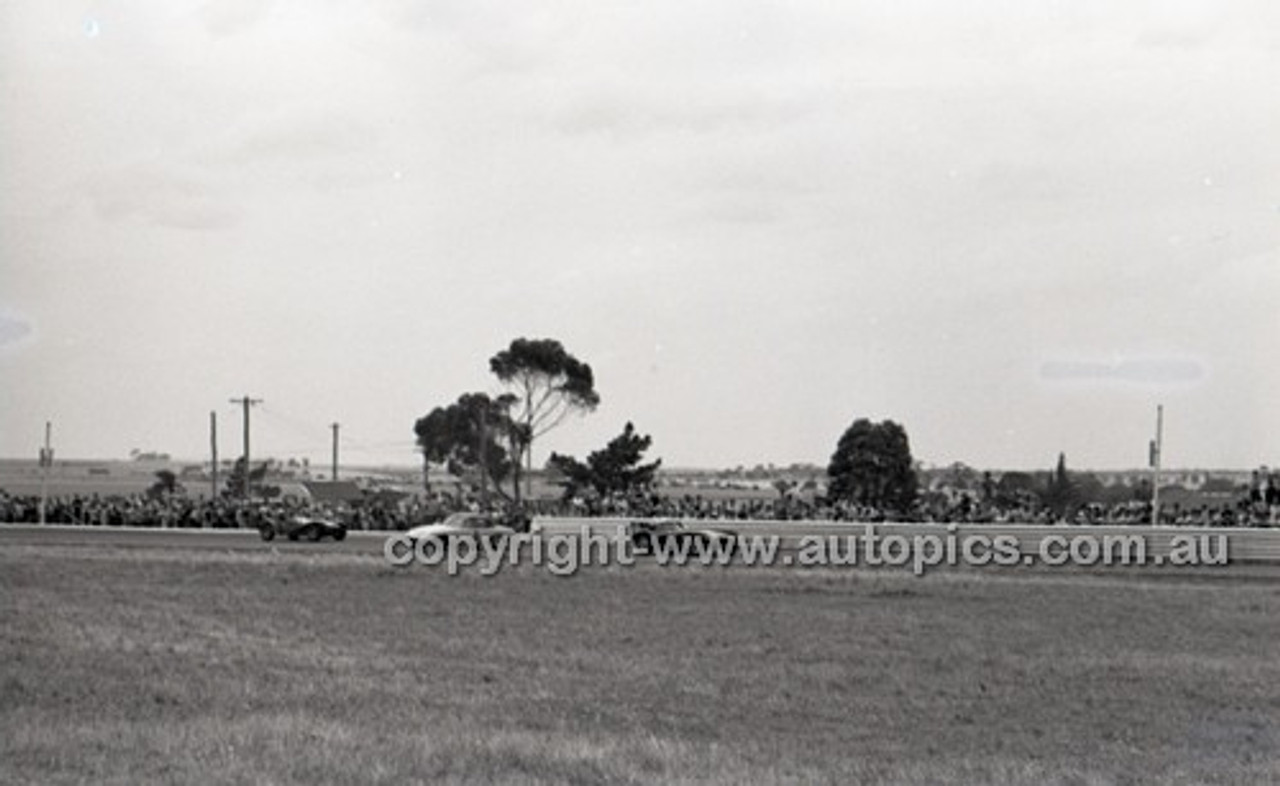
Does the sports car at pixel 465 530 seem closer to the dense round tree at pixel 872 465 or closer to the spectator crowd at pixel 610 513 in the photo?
the spectator crowd at pixel 610 513

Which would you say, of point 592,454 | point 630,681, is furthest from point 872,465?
point 630,681

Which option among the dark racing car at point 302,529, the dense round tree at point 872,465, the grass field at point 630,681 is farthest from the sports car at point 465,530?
the dense round tree at point 872,465

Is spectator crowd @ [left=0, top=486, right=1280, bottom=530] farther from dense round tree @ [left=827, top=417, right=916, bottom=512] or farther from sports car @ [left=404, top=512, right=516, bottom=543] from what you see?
dense round tree @ [left=827, top=417, right=916, bottom=512]

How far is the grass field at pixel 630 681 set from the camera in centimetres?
1310

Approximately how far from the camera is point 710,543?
42969mm

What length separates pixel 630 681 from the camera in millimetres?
18859

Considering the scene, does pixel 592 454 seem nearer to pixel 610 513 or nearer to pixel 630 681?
pixel 610 513

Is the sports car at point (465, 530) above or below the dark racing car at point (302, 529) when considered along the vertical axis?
above

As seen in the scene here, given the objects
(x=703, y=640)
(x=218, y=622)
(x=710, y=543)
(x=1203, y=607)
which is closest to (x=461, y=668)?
(x=703, y=640)

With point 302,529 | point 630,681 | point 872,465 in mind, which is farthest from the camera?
point 872,465

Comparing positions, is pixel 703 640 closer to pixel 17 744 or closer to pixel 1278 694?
pixel 1278 694

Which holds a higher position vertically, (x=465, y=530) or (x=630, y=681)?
(x=465, y=530)

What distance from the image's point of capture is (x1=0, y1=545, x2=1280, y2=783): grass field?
43.0 feet

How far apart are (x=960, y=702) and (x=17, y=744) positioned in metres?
9.03
